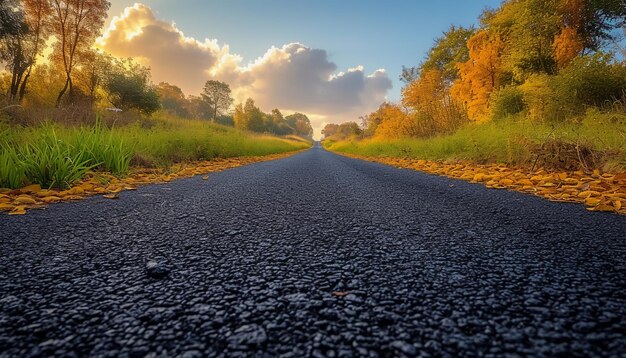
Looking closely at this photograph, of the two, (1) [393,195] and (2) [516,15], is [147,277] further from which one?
(2) [516,15]

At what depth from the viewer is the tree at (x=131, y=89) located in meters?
22.2

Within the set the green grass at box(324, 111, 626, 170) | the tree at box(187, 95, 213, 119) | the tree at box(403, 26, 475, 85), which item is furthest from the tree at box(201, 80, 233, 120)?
the green grass at box(324, 111, 626, 170)

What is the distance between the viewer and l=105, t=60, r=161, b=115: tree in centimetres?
2220

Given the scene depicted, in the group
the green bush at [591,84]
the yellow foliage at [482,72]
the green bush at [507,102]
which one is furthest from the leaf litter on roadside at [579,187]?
the yellow foliage at [482,72]

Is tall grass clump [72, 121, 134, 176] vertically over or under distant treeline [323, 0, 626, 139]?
under

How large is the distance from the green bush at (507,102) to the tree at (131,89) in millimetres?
22823

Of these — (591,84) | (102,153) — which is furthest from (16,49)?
(591,84)

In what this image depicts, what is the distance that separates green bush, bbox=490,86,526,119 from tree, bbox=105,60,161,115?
22823mm

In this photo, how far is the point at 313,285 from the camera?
3.26 feet

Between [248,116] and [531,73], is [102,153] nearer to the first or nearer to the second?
[531,73]

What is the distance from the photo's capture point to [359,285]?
99cm

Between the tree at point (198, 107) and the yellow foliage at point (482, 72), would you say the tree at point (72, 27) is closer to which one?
the yellow foliage at point (482, 72)

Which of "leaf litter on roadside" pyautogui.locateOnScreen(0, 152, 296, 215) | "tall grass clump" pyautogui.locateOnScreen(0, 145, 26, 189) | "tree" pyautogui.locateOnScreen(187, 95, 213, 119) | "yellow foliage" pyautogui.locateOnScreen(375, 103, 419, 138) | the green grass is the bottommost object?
"leaf litter on roadside" pyautogui.locateOnScreen(0, 152, 296, 215)

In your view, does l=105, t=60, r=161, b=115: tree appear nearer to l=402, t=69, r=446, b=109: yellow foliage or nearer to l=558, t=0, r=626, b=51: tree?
l=402, t=69, r=446, b=109: yellow foliage
